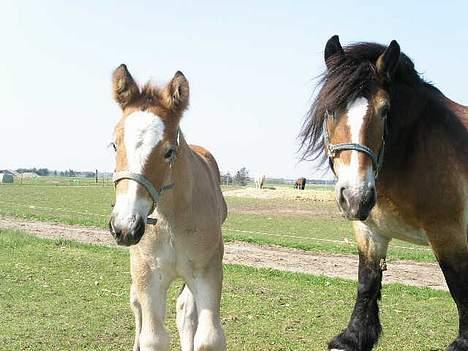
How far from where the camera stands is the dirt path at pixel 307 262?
10.3 meters

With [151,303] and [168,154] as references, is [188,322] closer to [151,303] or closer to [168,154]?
[151,303]

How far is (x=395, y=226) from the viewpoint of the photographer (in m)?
4.66

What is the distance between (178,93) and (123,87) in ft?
1.22

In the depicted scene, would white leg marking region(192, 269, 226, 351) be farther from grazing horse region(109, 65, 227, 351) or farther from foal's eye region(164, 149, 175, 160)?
foal's eye region(164, 149, 175, 160)

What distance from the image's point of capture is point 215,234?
4434 mm

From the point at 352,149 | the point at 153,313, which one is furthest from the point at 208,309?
the point at 352,149

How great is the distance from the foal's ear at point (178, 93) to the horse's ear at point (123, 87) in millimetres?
207

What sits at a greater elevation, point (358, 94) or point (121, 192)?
point (358, 94)

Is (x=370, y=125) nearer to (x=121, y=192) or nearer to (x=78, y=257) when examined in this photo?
(x=121, y=192)

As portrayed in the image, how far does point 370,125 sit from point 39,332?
397cm

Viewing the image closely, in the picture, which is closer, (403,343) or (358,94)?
(358,94)

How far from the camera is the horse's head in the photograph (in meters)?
3.30

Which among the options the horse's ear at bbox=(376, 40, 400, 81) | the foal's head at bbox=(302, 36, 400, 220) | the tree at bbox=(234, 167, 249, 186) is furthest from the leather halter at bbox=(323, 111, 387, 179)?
the tree at bbox=(234, 167, 249, 186)

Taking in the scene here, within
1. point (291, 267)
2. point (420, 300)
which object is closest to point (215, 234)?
point (420, 300)
